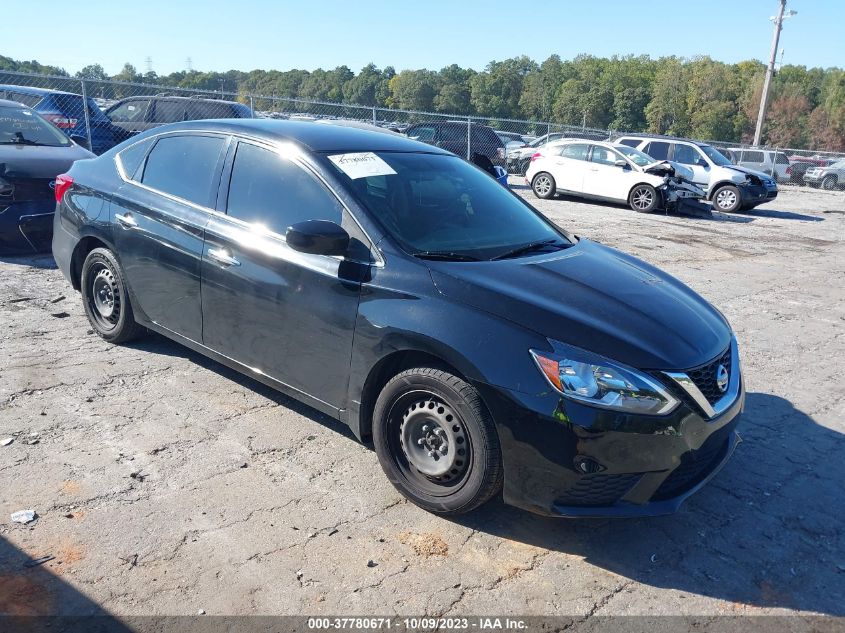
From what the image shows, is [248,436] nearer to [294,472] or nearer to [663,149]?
[294,472]

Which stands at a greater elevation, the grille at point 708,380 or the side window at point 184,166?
the side window at point 184,166

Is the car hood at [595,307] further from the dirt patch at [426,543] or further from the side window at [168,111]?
the side window at [168,111]

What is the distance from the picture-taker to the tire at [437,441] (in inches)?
122

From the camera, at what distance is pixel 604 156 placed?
17172mm

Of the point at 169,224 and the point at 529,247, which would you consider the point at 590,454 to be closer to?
the point at 529,247

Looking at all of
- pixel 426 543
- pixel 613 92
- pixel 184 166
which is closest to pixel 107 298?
pixel 184 166

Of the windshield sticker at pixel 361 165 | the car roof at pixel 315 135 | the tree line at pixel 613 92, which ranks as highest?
the tree line at pixel 613 92

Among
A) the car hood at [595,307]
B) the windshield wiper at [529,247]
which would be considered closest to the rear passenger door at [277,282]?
the car hood at [595,307]

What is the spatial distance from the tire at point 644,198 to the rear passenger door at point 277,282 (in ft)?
44.9

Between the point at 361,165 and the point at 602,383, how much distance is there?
1.90 meters

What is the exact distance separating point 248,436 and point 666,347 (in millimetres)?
2317

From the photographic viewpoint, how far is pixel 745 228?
15.4 metres

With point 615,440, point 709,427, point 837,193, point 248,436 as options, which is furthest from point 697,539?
point 837,193

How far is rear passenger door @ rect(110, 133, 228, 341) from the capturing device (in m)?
4.35
